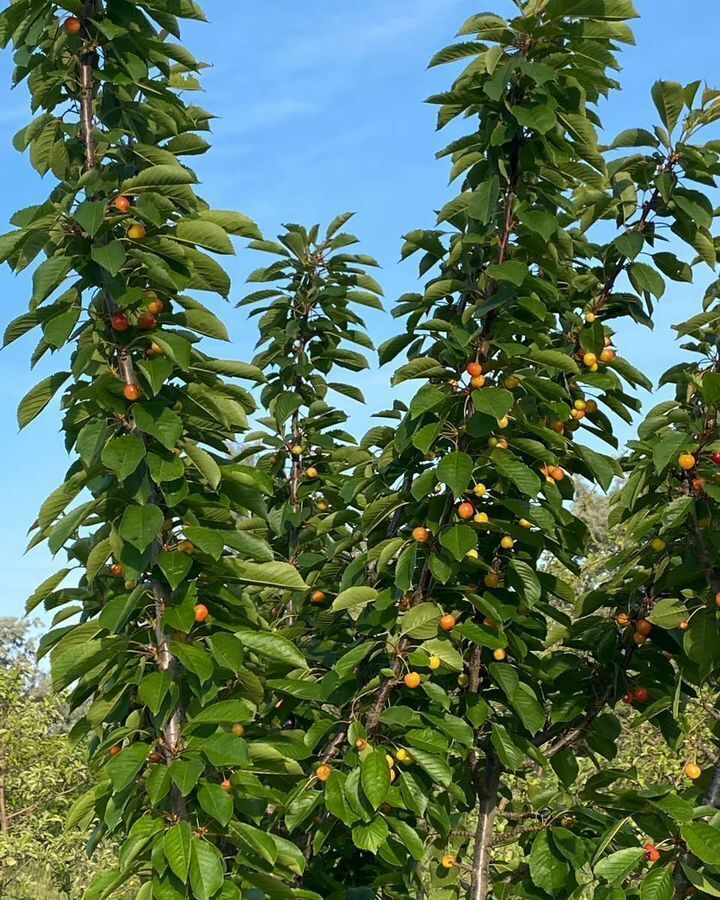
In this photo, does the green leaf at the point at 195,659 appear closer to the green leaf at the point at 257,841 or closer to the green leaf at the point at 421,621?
the green leaf at the point at 257,841

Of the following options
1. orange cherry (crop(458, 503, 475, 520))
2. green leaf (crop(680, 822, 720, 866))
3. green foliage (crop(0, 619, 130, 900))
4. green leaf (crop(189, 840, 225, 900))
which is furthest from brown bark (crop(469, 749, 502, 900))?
green foliage (crop(0, 619, 130, 900))

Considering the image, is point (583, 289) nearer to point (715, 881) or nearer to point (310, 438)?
point (310, 438)

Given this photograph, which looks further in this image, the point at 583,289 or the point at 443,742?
the point at 583,289

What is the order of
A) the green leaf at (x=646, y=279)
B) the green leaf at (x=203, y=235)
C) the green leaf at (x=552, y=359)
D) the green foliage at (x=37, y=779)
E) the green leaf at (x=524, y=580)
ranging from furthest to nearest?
the green foliage at (x=37, y=779) < the green leaf at (x=646, y=279) < the green leaf at (x=524, y=580) < the green leaf at (x=552, y=359) < the green leaf at (x=203, y=235)

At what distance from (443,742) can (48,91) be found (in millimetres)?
2291

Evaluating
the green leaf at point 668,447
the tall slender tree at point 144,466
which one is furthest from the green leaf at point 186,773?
the green leaf at point 668,447

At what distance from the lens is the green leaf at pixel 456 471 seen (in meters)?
2.86

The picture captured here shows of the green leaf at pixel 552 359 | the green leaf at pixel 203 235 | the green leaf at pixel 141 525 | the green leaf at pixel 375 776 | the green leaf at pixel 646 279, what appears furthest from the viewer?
the green leaf at pixel 646 279

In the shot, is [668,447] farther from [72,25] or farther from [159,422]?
[72,25]

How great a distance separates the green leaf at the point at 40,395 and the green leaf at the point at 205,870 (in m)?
1.33

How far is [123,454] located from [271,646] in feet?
2.39

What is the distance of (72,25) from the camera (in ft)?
9.68

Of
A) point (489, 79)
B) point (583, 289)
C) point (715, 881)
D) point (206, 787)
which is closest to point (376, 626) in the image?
point (206, 787)

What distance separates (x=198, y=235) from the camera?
2.98 m
